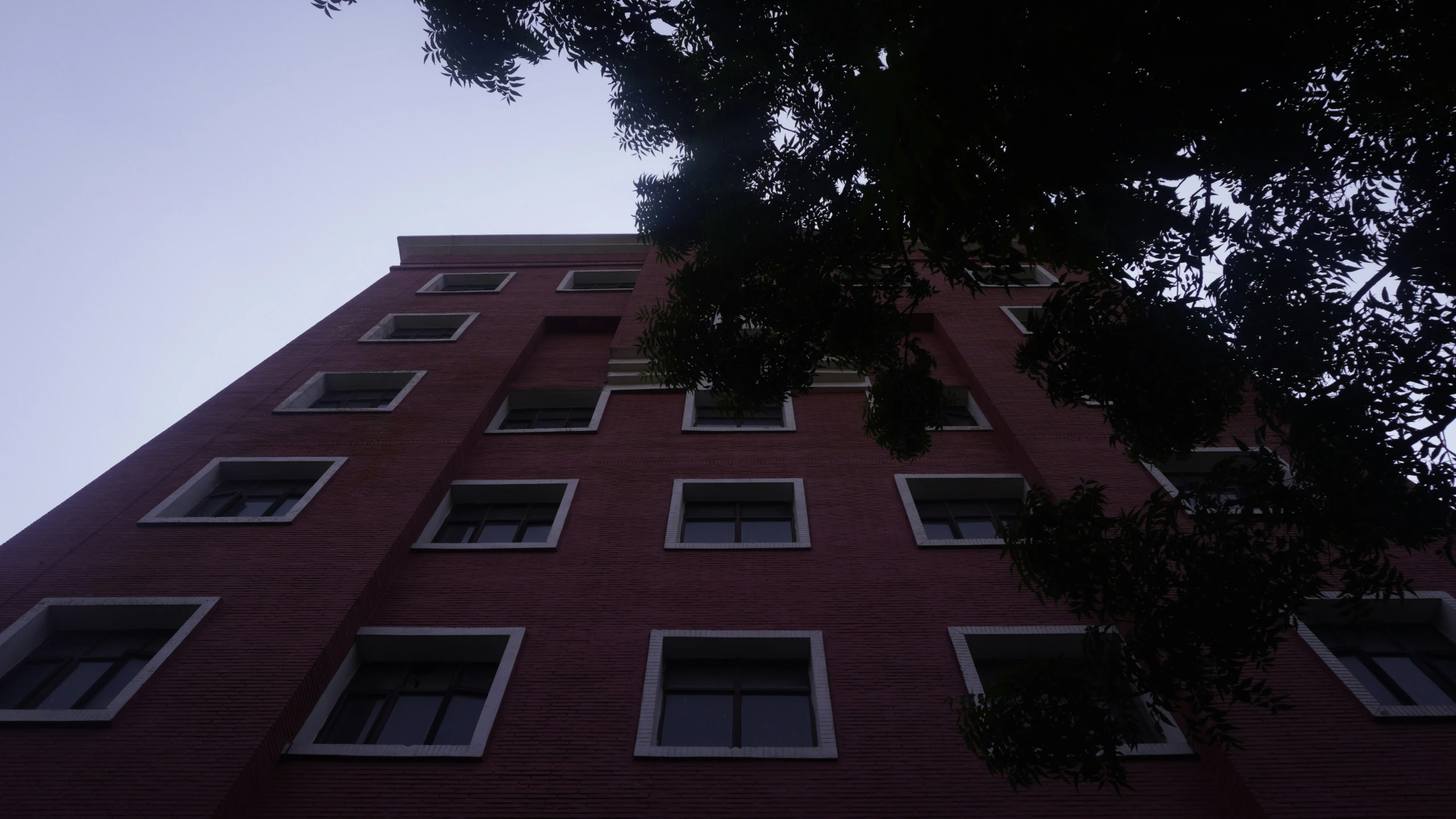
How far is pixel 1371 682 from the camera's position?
9547 mm

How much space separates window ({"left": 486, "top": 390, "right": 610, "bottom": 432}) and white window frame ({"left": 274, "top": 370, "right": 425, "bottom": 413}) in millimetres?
1941

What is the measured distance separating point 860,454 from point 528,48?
8.78 meters

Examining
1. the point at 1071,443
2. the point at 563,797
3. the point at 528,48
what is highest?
the point at 1071,443

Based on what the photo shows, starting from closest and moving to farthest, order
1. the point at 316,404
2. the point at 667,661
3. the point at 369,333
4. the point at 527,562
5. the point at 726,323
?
the point at 726,323 < the point at 667,661 < the point at 527,562 < the point at 316,404 < the point at 369,333

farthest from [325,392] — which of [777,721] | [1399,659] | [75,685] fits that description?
[1399,659]

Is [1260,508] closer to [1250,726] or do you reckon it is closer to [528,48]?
[1250,726]

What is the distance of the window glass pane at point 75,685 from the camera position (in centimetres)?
959

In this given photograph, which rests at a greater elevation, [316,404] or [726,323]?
[316,404]

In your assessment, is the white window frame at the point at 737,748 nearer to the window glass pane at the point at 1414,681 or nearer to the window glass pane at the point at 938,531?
the window glass pane at the point at 938,531

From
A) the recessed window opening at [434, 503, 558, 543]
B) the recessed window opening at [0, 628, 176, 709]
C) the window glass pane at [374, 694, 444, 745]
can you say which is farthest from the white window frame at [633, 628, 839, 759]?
the recessed window opening at [0, 628, 176, 709]

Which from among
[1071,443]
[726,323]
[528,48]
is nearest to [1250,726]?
[1071,443]

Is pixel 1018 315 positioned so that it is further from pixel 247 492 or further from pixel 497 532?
pixel 247 492

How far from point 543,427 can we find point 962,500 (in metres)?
8.67

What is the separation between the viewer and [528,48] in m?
8.61
